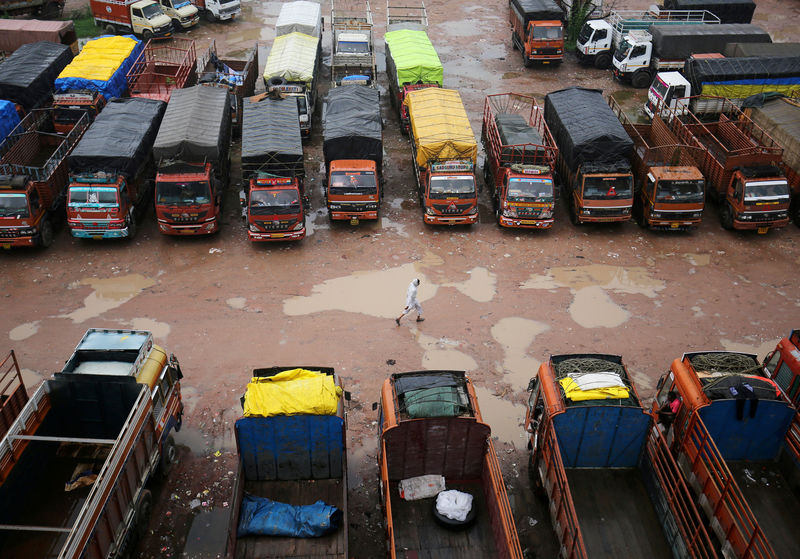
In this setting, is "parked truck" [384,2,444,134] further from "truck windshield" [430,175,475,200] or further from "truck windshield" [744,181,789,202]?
"truck windshield" [744,181,789,202]

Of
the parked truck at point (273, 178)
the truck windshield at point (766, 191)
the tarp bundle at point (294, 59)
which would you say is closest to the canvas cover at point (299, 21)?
the tarp bundle at point (294, 59)

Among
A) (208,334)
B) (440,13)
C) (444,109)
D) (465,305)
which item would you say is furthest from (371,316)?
(440,13)

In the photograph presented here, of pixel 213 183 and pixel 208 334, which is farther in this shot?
pixel 213 183

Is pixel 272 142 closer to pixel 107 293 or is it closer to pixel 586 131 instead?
pixel 107 293

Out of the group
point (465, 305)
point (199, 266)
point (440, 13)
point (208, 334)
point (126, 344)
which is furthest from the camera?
point (440, 13)

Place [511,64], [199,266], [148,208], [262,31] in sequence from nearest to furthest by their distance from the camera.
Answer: [199,266], [148,208], [511,64], [262,31]

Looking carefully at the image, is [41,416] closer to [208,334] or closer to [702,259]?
[208,334]

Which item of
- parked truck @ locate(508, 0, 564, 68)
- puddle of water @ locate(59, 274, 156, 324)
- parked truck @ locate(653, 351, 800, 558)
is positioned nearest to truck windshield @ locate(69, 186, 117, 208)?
puddle of water @ locate(59, 274, 156, 324)
